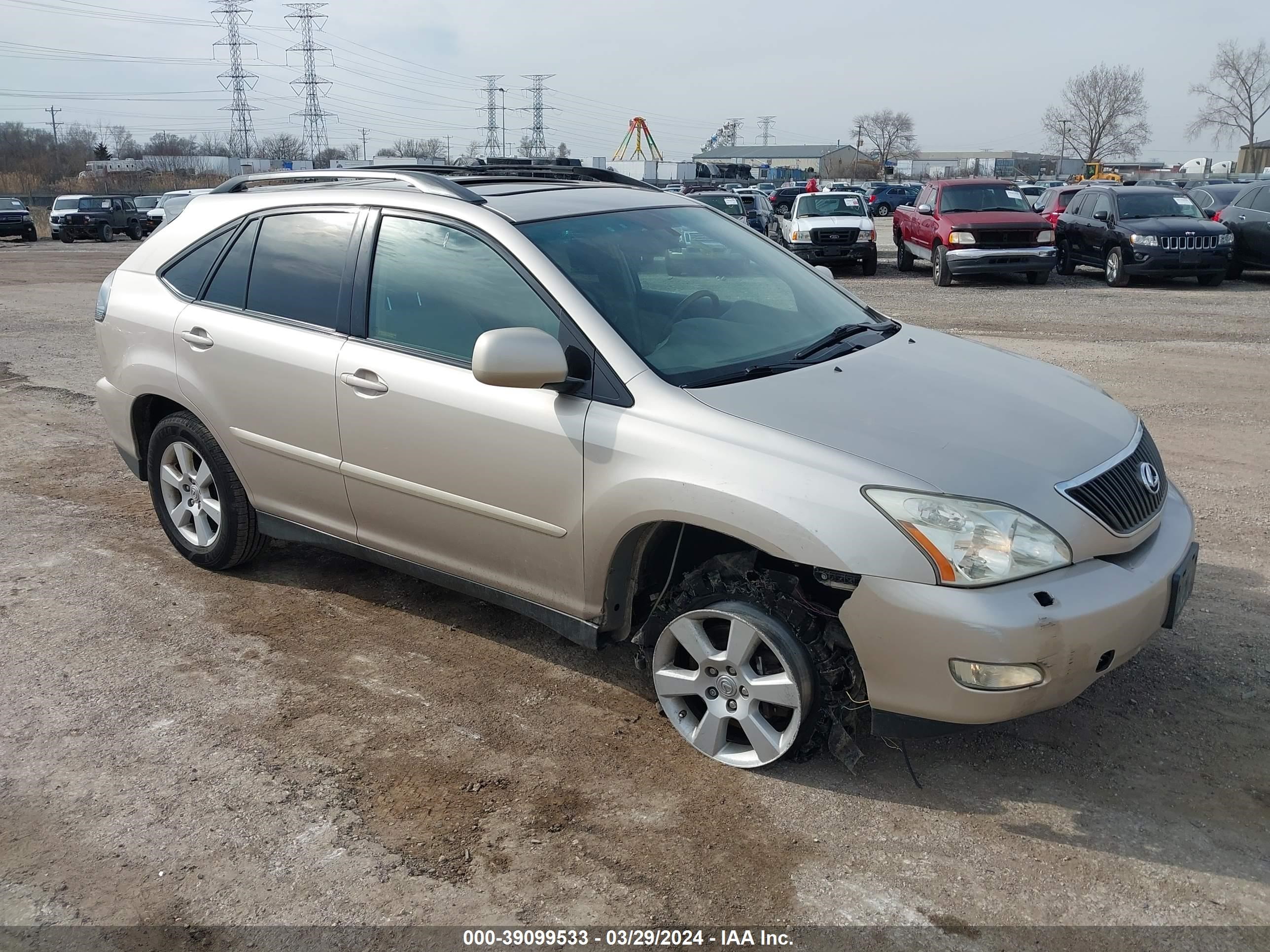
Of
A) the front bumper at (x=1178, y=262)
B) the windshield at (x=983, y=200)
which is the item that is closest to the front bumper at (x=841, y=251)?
the windshield at (x=983, y=200)

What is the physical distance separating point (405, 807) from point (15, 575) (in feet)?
9.92

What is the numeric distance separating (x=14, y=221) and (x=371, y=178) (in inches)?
1518

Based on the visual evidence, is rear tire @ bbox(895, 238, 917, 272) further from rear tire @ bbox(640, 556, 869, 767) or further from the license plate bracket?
rear tire @ bbox(640, 556, 869, 767)

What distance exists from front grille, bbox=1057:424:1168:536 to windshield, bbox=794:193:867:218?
1895 centimetres

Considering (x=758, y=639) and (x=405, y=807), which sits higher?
(x=758, y=639)

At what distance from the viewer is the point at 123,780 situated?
3.42 meters

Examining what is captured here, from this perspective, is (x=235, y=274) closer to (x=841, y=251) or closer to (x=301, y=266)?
(x=301, y=266)

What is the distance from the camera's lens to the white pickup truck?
824 inches

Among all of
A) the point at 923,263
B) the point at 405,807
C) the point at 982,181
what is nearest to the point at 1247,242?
the point at 982,181

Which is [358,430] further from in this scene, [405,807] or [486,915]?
[486,915]

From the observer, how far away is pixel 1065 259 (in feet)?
63.6

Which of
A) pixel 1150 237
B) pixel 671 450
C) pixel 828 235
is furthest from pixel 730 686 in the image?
pixel 828 235

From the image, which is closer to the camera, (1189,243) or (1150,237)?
(1189,243)

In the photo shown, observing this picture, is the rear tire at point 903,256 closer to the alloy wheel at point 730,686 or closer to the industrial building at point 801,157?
the alloy wheel at point 730,686
